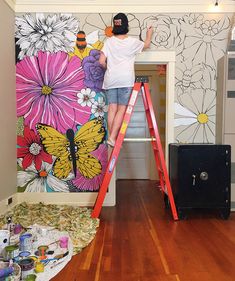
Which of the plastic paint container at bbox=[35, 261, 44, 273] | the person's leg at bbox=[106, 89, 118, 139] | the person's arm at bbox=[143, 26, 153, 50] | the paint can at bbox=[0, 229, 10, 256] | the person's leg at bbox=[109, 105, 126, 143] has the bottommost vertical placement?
the plastic paint container at bbox=[35, 261, 44, 273]

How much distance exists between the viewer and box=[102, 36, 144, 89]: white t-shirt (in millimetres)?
2795

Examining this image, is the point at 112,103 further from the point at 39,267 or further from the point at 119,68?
the point at 39,267

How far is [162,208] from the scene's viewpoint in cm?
324

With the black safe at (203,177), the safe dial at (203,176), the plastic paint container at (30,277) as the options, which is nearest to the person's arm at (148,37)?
the black safe at (203,177)

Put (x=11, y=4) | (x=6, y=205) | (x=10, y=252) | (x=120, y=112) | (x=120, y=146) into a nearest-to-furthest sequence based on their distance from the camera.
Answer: (x=10, y=252)
(x=120, y=146)
(x=120, y=112)
(x=6, y=205)
(x=11, y=4)

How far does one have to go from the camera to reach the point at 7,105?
3.06 meters

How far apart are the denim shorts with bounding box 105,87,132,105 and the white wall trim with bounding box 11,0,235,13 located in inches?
41.6

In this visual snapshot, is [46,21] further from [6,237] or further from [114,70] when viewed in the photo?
[6,237]

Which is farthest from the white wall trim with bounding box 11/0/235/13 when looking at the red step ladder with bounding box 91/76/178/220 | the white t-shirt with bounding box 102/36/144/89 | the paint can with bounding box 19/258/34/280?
the paint can with bounding box 19/258/34/280

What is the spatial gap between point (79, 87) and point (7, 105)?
2.58ft

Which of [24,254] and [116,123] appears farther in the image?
[116,123]

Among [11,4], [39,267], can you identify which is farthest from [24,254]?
[11,4]

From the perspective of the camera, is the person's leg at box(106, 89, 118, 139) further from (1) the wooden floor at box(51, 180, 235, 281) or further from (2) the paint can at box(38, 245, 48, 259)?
(2) the paint can at box(38, 245, 48, 259)

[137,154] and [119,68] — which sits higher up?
[119,68]
